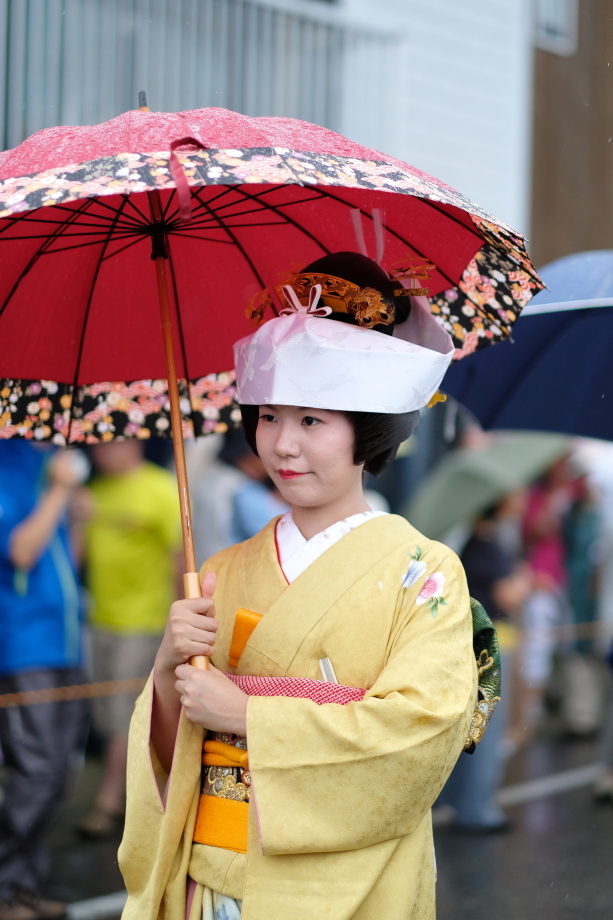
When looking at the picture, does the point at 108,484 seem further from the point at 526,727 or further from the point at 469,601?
the point at 526,727

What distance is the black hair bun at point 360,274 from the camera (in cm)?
218

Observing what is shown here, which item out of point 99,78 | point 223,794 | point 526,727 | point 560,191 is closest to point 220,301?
point 223,794

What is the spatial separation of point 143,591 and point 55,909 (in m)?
1.64

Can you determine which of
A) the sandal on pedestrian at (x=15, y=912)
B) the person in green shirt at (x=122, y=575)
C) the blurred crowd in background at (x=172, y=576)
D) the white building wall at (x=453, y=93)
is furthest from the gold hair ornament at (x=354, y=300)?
the white building wall at (x=453, y=93)

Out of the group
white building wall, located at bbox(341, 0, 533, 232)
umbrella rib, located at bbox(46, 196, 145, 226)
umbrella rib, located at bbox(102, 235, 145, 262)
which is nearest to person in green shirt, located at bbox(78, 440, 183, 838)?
umbrella rib, located at bbox(102, 235, 145, 262)

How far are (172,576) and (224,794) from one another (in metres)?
3.36

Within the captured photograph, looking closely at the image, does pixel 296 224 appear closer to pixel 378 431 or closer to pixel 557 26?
pixel 378 431

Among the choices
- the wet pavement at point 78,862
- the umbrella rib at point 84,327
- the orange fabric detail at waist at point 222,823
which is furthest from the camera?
the wet pavement at point 78,862

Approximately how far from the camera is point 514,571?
5770mm

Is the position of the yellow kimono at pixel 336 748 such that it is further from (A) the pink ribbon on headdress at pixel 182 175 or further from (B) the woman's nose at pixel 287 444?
(A) the pink ribbon on headdress at pixel 182 175

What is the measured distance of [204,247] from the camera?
104 inches

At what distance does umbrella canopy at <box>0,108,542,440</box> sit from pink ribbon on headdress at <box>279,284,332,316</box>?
20 centimetres

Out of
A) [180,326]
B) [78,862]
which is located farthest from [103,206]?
[78,862]

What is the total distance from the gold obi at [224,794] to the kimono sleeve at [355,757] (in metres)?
0.12
